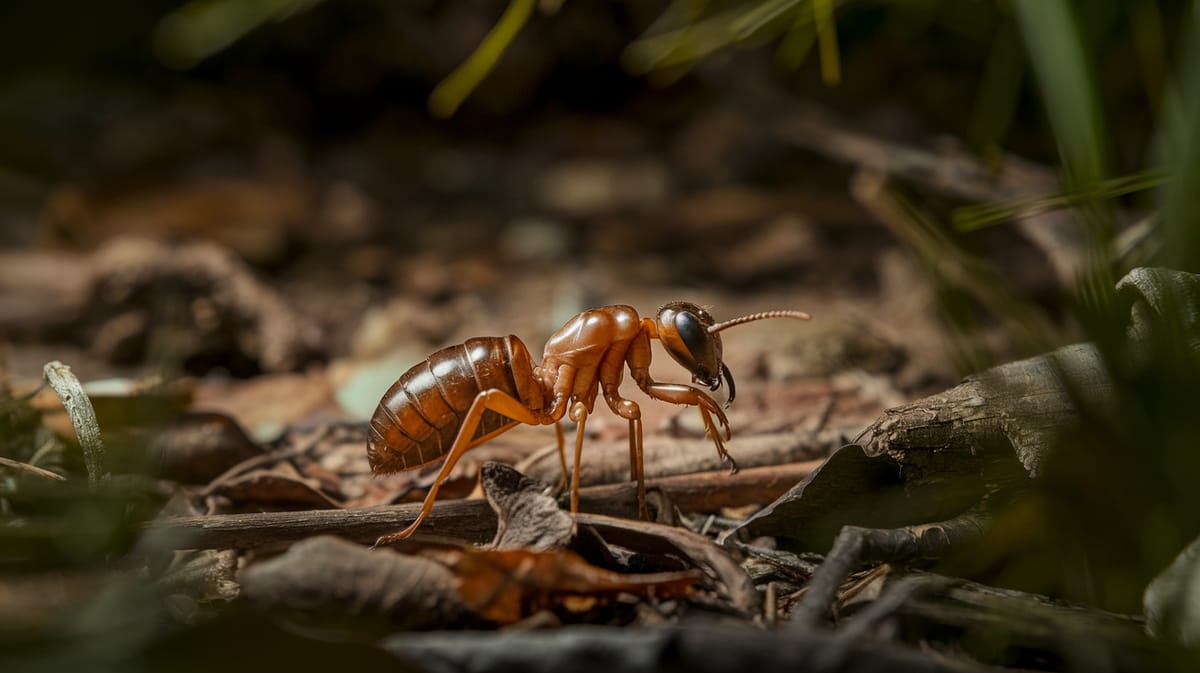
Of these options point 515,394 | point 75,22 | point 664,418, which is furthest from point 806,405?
point 75,22

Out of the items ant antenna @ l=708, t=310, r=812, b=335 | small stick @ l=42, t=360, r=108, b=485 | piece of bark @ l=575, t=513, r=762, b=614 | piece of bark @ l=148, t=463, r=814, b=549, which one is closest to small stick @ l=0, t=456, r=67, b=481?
small stick @ l=42, t=360, r=108, b=485

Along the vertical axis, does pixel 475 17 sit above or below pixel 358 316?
above

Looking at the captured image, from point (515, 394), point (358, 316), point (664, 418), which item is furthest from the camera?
point (358, 316)

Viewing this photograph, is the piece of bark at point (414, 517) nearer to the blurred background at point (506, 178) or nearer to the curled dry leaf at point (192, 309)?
the blurred background at point (506, 178)

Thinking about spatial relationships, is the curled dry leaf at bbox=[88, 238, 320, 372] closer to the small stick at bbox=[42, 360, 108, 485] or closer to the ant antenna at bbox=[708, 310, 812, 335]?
the small stick at bbox=[42, 360, 108, 485]

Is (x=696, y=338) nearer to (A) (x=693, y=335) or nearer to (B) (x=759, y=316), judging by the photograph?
(A) (x=693, y=335)

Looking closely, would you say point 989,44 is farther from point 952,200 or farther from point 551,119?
point 551,119

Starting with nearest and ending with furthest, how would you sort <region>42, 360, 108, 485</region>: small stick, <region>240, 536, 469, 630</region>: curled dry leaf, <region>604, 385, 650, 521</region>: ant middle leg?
<region>240, 536, 469, 630</region>: curled dry leaf, <region>42, 360, 108, 485</region>: small stick, <region>604, 385, 650, 521</region>: ant middle leg
